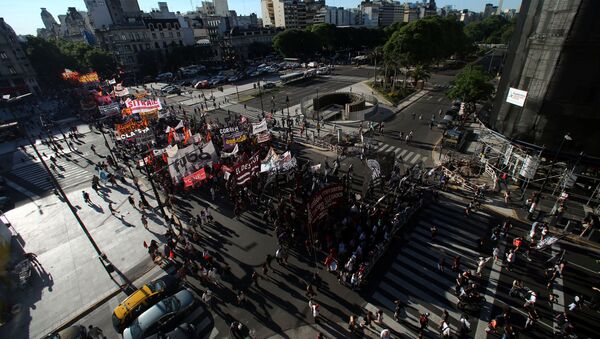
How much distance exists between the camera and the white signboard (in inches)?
834

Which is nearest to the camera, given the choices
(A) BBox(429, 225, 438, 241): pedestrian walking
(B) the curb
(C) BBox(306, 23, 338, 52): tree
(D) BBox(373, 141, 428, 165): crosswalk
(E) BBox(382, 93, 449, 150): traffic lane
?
(B) the curb

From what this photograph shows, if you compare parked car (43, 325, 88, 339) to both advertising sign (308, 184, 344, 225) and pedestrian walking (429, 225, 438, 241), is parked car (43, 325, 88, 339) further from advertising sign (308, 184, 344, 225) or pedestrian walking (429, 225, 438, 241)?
pedestrian walking (429, 225, 438, 241)

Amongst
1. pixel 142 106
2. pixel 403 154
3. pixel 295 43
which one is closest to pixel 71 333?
pixel 142 106

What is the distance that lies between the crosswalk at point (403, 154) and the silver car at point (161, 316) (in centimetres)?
2325

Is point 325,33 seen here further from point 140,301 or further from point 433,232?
point 140,301

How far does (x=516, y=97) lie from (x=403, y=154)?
11859mm

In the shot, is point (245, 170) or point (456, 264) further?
point (245, 170)

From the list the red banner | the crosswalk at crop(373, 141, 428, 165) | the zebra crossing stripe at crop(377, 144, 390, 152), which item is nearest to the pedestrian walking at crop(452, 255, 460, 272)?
the crosswalk at crop(373, 141, 428, 165)

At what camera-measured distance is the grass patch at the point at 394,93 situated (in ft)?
164

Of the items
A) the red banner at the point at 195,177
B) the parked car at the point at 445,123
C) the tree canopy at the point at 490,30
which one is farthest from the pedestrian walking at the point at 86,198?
the tree canopy at the point at 490,30

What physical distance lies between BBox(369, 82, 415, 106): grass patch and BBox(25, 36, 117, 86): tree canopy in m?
75.7

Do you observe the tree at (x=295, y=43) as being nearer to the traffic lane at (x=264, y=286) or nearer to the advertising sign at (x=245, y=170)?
the advertising sign at (x=245, y=170)

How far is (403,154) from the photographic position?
104 ft

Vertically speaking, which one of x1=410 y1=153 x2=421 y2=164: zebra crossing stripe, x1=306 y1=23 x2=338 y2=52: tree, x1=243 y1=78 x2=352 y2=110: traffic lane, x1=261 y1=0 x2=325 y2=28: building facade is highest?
x1=261 y1=0 x2=325 y2=28: building facade
